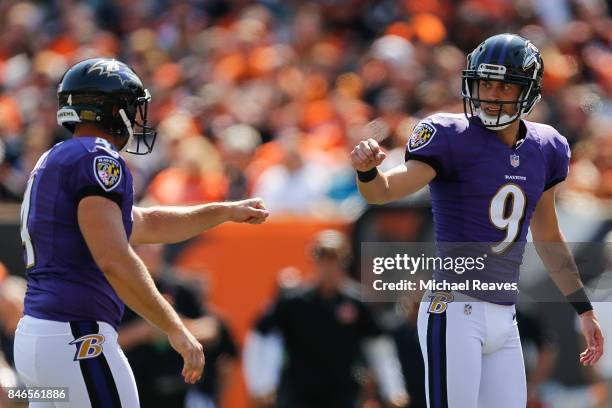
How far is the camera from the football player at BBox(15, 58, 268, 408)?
185 inches

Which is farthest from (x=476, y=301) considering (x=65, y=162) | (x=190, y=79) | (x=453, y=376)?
(x=190, y=79)

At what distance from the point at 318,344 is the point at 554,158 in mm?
3315

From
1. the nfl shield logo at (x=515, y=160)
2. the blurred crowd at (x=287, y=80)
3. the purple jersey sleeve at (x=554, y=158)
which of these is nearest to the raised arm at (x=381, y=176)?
the nfl shield logo at (x=515, y=160)

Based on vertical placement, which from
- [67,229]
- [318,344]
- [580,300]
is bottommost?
[318,344]

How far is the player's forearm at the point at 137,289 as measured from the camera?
15.3 ft

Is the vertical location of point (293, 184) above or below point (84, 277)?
below

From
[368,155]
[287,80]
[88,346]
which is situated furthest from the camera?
[287,80]

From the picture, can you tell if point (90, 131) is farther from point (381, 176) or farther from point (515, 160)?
point (515, 160)

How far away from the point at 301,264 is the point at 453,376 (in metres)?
3.94

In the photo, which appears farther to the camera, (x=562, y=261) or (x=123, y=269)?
(x=562, y=261)

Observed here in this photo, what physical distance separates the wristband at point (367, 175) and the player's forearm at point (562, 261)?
1.10 m

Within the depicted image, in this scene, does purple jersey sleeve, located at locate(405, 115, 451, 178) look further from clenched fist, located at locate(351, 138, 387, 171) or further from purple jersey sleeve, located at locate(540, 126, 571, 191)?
purple jersey sleeve, located at locate(540, 126, 571, 191)

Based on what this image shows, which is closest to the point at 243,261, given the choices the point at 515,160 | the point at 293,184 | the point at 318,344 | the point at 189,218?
the point at 318,344

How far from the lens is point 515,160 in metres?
5.42
